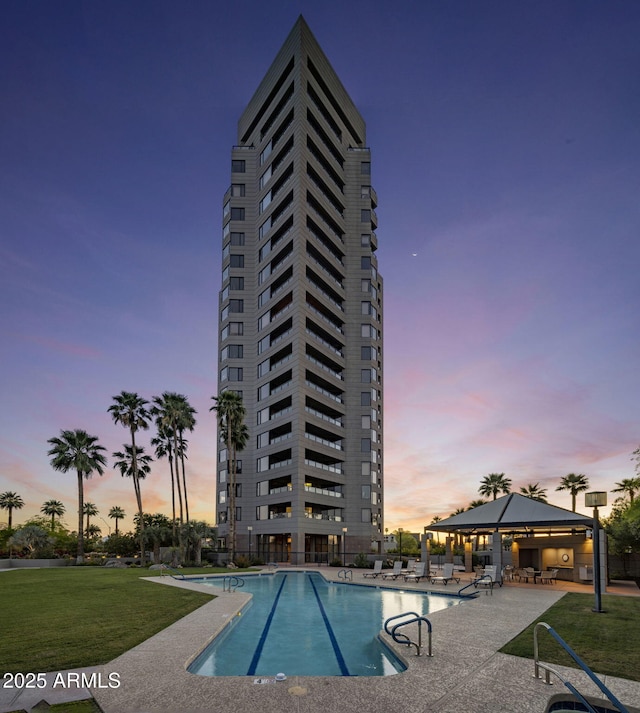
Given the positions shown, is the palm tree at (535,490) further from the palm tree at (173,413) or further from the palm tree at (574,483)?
the palm tree at (173,413)

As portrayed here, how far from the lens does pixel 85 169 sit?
32.6 m

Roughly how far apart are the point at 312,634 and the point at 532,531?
2038 centimetres

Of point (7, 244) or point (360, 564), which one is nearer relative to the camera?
point (7, 244)

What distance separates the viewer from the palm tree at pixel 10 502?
92812 millimetres

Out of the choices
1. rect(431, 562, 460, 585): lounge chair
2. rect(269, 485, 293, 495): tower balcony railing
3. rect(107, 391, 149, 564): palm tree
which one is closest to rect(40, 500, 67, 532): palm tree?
rect(107, 391, 149, 564): palm tree

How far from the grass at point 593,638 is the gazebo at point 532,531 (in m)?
6.99

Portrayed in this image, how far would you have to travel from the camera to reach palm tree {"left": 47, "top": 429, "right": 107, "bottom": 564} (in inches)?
2067

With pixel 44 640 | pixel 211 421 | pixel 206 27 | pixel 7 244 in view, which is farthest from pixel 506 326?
pixel 211 421

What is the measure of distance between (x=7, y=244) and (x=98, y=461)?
1129 inches

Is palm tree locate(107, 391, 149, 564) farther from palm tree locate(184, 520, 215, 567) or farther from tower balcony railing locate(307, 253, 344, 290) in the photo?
tower balcony railing locate(307, 253, 344, 290)

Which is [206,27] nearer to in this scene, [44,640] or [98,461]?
[44,640]

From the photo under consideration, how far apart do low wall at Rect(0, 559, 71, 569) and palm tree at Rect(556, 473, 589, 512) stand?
208 feet

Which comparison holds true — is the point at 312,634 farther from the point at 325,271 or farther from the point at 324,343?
the point at 325,271

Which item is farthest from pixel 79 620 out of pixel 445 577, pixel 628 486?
pixel 628 486
